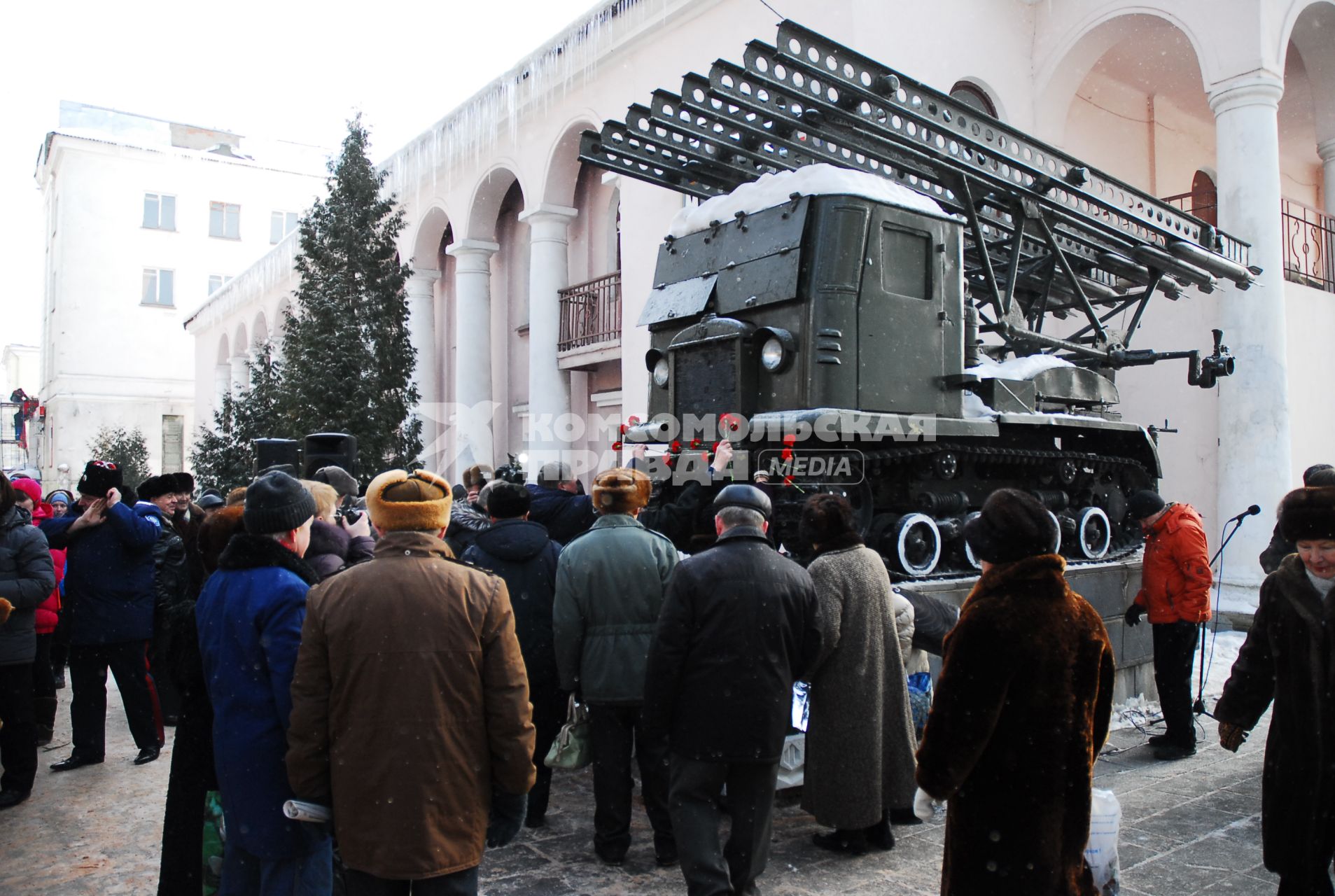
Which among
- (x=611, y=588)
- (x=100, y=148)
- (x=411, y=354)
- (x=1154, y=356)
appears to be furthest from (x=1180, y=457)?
(x=100, y=148)

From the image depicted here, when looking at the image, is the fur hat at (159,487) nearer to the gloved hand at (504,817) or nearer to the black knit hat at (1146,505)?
the gloved hand at (504,817)

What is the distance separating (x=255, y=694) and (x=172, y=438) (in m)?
39.1

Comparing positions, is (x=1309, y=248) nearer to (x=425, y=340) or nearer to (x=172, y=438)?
(x=425, y=340)

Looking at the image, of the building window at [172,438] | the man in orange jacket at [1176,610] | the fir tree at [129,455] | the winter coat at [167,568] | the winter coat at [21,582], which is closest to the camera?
the winter coat at [21,582]

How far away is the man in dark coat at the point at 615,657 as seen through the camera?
14.5ft

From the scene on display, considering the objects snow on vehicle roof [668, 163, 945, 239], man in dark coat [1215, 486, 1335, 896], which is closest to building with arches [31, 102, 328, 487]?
snow on vehicle roof [668, 163, 945, 239]

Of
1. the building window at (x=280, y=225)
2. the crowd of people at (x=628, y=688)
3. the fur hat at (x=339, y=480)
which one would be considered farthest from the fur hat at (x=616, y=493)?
the building window at (x=280, y=225)

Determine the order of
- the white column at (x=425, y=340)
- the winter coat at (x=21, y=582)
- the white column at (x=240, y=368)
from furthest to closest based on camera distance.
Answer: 1. the white column at (x=240, y=368)
2. the white column at (x=425, y=340)
3. the winter coat at (x=21, y=582)

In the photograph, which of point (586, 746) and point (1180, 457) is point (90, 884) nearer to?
point (586, 746)

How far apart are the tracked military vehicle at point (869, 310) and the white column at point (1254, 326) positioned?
8.95ft

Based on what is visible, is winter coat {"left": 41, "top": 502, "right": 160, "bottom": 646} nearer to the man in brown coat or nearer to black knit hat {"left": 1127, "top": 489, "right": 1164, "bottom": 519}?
the man in brown coat

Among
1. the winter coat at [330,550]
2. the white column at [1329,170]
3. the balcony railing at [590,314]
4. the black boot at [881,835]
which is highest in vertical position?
the white column at [1329,170]

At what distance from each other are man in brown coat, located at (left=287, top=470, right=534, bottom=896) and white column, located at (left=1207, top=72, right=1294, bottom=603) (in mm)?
10897

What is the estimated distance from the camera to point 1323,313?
14398 millimetres
